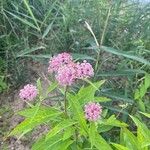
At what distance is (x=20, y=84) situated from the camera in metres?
3.28

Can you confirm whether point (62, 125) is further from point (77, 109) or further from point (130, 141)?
point (130, 141)

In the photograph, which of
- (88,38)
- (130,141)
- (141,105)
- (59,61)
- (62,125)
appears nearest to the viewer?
(59,61)

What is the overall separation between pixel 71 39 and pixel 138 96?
0.71 m

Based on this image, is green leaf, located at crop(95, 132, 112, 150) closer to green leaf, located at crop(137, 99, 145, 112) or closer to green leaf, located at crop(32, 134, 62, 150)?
green leaf, located at crop(32, 134, 62, 150)

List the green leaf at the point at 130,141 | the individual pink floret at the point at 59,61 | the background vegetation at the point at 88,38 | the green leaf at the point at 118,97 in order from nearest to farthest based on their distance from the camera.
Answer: the individual pink floret at the point at 59,61 < the green leaf at the point at 130,141 < the green leaf at the point at 118,97 < the background vegetation at the point at 88,38

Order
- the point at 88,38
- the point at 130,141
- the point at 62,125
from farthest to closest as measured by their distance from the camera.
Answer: the point at 88,38, the point at 130,141, the point at 62,125

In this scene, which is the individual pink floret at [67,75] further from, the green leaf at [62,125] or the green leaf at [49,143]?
the green leaf at [49,143]

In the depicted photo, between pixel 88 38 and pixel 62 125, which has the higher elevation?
pixel 62 125

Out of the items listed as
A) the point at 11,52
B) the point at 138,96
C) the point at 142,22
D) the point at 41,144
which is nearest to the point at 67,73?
the point at 41,144

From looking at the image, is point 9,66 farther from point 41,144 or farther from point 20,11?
point 41,144

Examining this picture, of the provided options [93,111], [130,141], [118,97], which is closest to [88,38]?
[118,97]

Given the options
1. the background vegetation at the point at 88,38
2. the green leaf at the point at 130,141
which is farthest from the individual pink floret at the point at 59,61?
the background vegetation at the point at 88,38

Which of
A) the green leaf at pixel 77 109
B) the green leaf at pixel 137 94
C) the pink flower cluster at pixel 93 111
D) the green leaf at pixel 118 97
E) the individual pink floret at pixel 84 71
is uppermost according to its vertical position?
the individual pink floret at pixel 84 71

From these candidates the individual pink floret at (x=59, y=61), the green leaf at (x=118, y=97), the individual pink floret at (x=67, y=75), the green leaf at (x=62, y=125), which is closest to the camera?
the individual pink floret at (x=67, y=75)
